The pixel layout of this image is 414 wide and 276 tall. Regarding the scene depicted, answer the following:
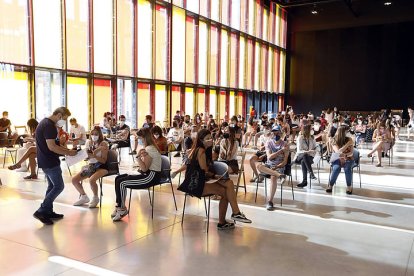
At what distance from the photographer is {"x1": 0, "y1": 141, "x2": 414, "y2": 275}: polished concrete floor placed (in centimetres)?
381

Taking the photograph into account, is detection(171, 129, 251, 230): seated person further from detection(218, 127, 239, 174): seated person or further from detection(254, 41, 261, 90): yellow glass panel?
detection(254, 41, 261, 90): yellow glass panel

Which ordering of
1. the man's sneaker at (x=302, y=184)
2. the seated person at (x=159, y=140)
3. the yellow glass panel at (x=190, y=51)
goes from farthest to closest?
the yellow glass panel at (x=190, y=51)
the seated person at (x=159, y=140)
the man's sneaker at (x=302, y=184)

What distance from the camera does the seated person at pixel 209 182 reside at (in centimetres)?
478

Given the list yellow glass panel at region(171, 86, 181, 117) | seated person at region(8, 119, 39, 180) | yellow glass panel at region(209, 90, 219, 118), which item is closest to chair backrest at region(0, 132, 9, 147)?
seated person at region(8, 119, 39, 180)

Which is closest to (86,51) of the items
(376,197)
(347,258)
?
(376,197)

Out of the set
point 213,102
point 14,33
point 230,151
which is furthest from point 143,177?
point 213,102

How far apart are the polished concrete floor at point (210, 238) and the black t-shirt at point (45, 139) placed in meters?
0.80

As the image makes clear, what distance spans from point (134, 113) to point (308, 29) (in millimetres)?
18089

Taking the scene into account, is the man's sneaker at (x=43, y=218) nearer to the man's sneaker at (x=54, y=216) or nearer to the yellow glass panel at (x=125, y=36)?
the man's sneaker at (x=54, y=216)

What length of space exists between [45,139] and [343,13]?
27.4m

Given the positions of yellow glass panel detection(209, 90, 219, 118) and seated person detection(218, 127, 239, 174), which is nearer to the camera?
seated person detection(218, 127, 239, 174)

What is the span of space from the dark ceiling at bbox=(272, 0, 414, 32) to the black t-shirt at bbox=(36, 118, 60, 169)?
24.6 m

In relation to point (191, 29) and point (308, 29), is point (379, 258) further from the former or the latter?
point (308, 29)

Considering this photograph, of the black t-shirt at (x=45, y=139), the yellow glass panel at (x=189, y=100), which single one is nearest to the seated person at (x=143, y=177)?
the black t-shirt at (x=45, y=139)
